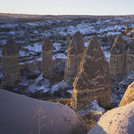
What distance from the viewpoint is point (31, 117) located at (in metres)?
1.85

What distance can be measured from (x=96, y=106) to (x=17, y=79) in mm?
11730

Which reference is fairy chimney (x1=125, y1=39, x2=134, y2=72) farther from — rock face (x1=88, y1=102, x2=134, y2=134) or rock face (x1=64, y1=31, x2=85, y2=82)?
rock face (x1=88, y1=102, x2=134, y2=134)

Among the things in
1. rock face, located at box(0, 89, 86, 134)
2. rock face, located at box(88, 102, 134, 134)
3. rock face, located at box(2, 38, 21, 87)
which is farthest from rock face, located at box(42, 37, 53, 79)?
rock face, located at box(88, 102, 134, 134)

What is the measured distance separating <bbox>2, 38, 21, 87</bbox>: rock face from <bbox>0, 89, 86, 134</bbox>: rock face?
45.1ft

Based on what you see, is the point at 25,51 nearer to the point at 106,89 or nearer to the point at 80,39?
the point at 80,39

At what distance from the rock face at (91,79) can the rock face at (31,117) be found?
3865 millimetres

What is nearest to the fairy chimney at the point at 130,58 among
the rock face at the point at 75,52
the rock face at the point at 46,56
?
the rock face at the point at 75,52

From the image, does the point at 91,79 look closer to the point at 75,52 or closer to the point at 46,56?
the point at 75,52

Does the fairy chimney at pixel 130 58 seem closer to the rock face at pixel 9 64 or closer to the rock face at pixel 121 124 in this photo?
the rock face at pixel 9 64

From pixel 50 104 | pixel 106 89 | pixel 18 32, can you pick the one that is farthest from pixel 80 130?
pixel 18 32

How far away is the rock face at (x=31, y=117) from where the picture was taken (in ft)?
5.63

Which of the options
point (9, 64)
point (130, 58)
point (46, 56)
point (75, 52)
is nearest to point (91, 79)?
point (75, 52)

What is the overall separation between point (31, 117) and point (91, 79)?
14.7 feet

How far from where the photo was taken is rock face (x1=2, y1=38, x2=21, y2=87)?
14727 mm
